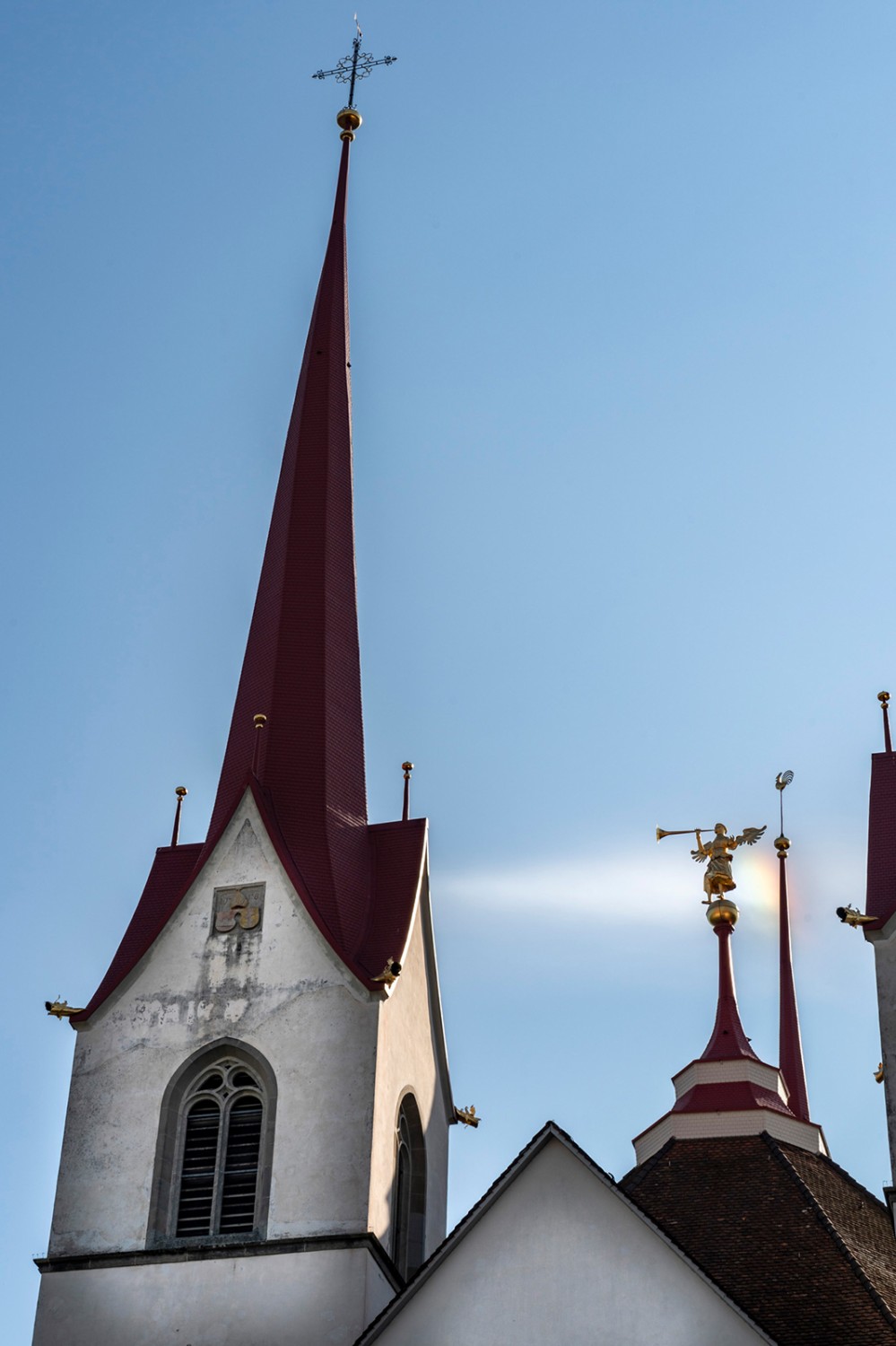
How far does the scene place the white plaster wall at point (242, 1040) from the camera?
27469 mm

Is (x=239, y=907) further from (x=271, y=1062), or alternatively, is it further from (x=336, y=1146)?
(x=336, y=1146)

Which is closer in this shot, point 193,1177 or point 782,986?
point 193,1177

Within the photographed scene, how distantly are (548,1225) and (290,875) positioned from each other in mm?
6630

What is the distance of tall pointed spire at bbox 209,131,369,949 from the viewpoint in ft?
99.8

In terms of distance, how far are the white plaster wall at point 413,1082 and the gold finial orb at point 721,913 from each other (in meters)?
4.47

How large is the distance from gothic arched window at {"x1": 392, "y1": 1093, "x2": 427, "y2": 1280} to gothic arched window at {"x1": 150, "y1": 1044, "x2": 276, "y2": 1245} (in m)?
1.68

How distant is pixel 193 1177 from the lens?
28.0 m

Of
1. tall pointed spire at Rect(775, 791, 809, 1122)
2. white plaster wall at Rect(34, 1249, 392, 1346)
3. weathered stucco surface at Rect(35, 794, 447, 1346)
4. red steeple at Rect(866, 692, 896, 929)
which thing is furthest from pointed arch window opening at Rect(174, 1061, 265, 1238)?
tall pointed spire at Rect(775, 791, 809, 1122)

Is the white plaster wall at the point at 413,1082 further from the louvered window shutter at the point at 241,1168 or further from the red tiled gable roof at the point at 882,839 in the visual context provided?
the red tiled gable roof at the point at 882,839

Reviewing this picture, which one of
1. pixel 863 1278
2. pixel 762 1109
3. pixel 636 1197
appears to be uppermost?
pixel 762 1109

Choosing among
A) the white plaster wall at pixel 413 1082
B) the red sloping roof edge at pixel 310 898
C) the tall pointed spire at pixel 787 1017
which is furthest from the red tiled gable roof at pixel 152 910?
the tall pointed spire at pixel 787 1017

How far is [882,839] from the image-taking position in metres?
29.3

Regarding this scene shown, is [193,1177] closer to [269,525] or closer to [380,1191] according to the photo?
[380,1191]

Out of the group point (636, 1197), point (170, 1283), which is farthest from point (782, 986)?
point (170, 1283)
